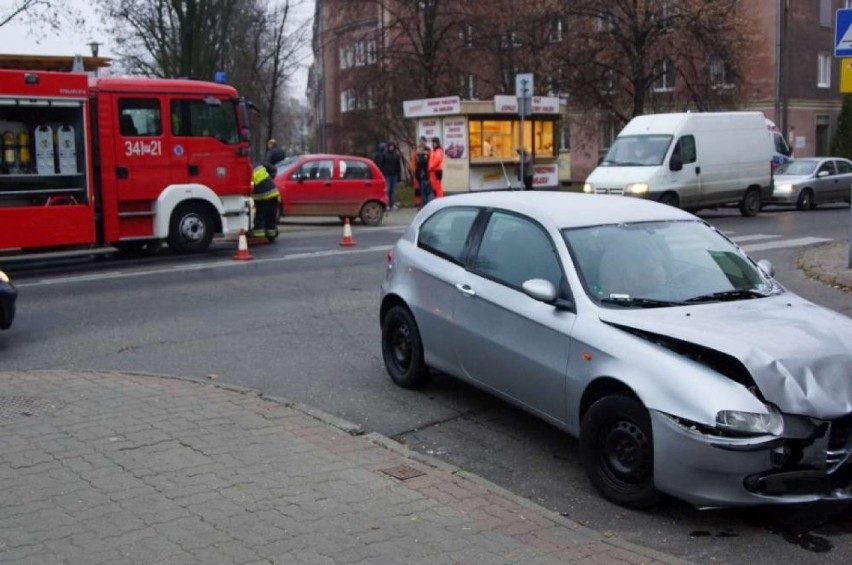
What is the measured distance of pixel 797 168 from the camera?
26953mm

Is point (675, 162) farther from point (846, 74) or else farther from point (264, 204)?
point (264, 204)

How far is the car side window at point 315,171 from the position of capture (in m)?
21.6

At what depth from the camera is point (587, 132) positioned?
38.9m

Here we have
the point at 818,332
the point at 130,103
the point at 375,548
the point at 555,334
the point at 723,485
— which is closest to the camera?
the point at 375,548

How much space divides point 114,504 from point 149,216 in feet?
38.0

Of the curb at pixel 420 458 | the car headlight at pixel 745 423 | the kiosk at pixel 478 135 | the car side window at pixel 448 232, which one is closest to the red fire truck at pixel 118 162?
the curb at pixel 420 458

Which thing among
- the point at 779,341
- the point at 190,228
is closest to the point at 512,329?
the point at 779,341

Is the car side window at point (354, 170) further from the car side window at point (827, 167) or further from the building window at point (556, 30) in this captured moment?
the building window at point (556, 30)

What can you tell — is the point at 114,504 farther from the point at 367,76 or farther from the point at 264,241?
the point at 367,76

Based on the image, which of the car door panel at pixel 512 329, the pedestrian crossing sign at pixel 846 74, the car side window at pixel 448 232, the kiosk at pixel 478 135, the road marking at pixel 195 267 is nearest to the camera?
the car door panel at pixel 512 329

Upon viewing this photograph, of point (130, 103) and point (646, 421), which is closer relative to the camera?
point (646, 421)

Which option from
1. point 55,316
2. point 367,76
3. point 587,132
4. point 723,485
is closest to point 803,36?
point 587,132

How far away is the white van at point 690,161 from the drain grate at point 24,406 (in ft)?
50.3


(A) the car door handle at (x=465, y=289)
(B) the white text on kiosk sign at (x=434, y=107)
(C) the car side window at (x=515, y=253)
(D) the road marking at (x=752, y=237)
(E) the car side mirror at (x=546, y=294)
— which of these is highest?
(B) the white text on kiosk sign at (x=434, y=107)
